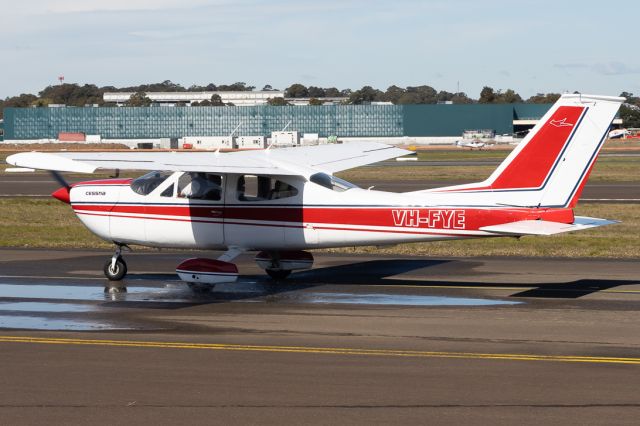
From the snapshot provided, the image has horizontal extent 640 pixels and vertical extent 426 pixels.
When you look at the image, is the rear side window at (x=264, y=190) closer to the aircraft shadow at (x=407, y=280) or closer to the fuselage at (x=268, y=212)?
the fuselage at (x=268, y=212)

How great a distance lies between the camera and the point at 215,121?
148 metres

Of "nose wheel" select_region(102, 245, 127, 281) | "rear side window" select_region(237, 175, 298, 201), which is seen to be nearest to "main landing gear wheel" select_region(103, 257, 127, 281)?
"nose wheel" select_region(102, 245, 127, 281)

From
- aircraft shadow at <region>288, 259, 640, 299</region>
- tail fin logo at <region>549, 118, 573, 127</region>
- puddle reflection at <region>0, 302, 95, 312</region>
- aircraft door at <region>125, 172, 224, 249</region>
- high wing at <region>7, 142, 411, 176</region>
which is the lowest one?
aircraft shadow at <region>288, 259, 640, 299</region>

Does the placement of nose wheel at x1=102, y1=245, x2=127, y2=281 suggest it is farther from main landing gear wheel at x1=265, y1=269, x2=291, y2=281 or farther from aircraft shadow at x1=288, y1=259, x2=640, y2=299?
aircraft shadow at x1=288, y1=259, x2=640, y2=299

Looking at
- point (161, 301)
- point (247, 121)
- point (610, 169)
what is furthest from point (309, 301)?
point (247, 121)

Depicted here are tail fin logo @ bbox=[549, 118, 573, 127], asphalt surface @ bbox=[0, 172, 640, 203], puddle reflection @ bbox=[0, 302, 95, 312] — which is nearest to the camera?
puddle reflection @ bbox=[0, 302, 95, 312]

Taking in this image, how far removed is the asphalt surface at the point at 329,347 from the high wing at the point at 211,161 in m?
1.98

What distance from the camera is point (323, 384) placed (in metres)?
9.84

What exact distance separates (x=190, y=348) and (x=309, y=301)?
3804 mm

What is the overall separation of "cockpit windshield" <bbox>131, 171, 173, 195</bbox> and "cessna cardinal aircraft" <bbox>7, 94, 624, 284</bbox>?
2 centimetres

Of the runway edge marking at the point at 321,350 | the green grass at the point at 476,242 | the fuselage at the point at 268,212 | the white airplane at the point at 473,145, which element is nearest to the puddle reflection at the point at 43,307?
the runway edge marking at the point at 321,350

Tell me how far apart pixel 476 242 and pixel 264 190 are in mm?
7793

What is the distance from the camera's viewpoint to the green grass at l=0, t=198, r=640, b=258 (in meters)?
21.2

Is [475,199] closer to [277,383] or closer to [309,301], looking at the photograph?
[309,301]
